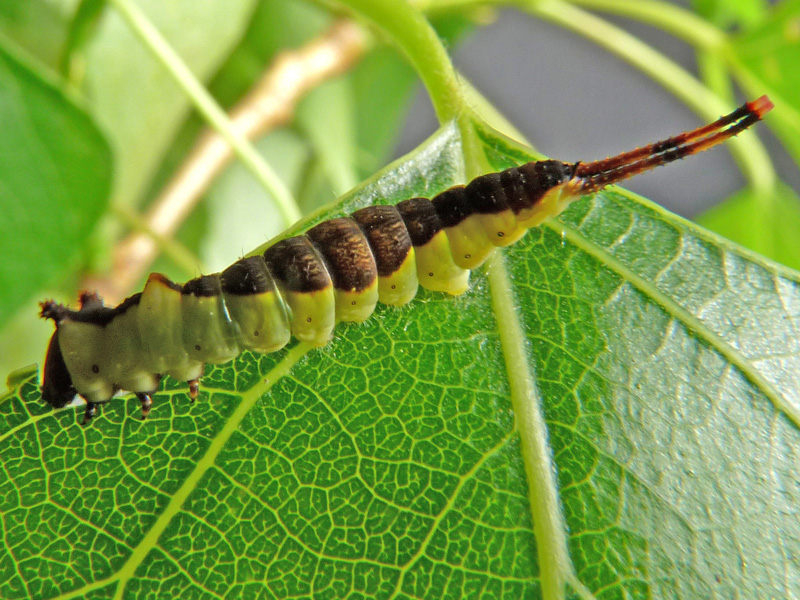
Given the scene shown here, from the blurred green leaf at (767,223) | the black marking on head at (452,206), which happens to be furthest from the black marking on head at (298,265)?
the blurred green leaf at (767,223)

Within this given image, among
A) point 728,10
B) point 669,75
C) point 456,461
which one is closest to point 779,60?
point 669,75

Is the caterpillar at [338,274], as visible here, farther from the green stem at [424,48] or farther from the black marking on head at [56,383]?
the green stem at [424,48]

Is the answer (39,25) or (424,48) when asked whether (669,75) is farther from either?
(39,25)

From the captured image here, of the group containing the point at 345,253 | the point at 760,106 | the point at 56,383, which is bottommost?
the point at 56,383

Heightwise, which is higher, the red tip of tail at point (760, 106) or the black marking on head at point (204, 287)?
the red tip of tail at point (760, 106)

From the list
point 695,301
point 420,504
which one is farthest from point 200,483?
point 695,301

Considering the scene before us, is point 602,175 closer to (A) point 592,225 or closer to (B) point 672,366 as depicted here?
(A) point 592,225

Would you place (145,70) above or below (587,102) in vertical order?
below
